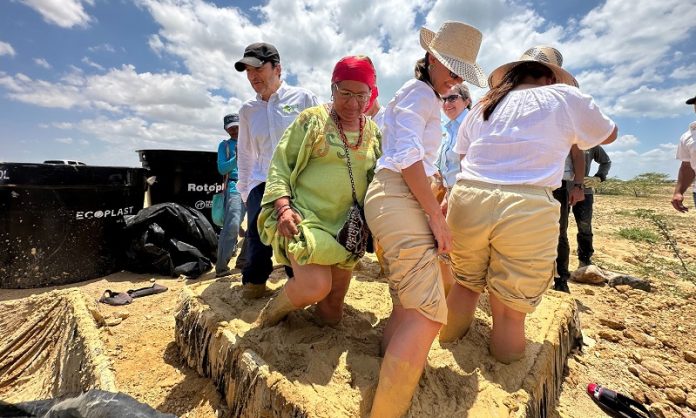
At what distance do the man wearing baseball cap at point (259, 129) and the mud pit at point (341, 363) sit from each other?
250mm

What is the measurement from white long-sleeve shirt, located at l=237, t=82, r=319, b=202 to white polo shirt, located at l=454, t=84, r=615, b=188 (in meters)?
1.56

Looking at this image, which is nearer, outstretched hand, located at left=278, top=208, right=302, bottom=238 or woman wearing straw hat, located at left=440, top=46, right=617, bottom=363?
woman wearing straw hat, located at left=440, top=46, right=617, bottom=363

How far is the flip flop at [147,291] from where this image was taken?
3.75 metres

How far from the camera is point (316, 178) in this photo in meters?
1.98

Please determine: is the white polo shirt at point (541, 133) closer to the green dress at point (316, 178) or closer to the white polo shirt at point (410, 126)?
→ the white polo shirt at point (410, 126)

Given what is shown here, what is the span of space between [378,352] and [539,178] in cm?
120

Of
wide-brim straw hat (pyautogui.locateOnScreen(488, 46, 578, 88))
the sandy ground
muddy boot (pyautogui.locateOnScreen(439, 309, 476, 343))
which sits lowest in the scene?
the sandy ground

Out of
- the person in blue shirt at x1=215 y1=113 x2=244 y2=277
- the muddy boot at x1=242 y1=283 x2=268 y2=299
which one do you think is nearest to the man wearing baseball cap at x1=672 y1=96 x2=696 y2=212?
the muddy boot at x1=242 y1=283 x2=268 y2=299

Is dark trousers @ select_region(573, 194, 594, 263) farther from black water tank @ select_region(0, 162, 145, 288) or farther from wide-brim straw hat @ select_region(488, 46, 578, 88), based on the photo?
black water tank @ select_region(0, 162, 145, 288)

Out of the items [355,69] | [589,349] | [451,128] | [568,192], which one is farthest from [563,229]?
[355,69]

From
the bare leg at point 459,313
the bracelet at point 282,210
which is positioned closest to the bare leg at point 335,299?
the bracelet at point 282,210

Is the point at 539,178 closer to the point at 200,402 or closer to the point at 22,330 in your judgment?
the point at 200,402

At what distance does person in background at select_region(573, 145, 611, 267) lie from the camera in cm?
418

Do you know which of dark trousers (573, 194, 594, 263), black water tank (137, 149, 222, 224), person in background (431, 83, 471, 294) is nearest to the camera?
person in background (431, 83, 471, 294)
